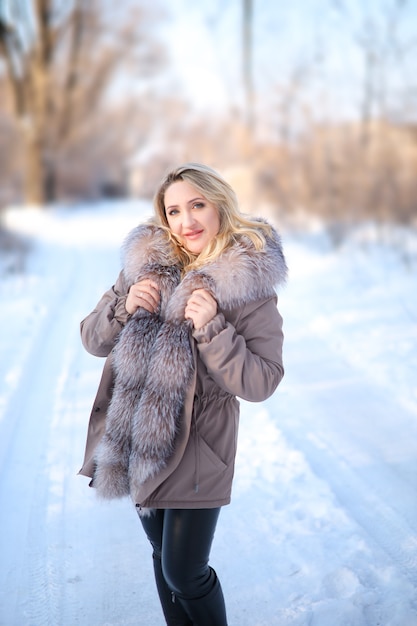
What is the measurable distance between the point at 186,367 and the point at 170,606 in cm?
82

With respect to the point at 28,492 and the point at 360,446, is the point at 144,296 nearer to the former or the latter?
the point at 28,492

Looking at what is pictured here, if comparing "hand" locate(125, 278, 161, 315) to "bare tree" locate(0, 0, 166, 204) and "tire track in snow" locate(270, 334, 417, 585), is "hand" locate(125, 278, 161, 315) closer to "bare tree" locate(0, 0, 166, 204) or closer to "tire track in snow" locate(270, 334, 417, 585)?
"tire track in snow" locate(270, 334, 417, 585)

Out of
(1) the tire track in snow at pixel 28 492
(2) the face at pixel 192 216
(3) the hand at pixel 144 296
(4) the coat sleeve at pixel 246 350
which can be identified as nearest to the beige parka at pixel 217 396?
(4) the coat sleeve at pixel 246 350

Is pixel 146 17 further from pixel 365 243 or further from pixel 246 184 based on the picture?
pixel 365 243

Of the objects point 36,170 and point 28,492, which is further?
point 36,170

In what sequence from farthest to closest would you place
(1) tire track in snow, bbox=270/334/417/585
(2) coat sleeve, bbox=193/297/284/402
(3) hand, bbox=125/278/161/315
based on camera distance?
(1) tire track in snow, bbox=270/334/417/585 → (3) hand, bbox=125/278/161/315 → (2) coat sleeve, bbox=193/297/284/402

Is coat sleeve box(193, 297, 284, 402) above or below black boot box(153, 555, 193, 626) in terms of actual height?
A: above

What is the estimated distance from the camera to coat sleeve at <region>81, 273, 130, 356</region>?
6.43ft

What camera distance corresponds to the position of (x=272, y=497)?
3.03 meters

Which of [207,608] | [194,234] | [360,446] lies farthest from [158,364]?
[360,446]

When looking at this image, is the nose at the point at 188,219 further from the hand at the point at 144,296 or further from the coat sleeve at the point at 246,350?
the coat sleeve at the point at 246,350

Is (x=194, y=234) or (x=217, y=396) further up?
(x=194, y=234)

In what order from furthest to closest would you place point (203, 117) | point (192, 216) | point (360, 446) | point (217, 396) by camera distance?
point (203, 117) < point (360, 446) < point (192, 216) < point (217, 396)

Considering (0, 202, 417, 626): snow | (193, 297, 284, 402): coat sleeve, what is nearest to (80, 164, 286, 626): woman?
(193, 297, 284, 402): coat sleeve
